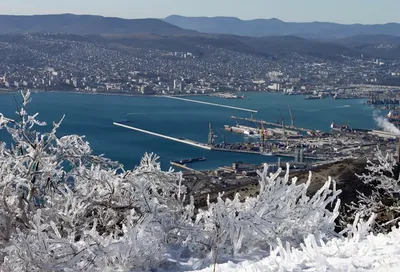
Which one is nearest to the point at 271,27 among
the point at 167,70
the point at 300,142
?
the point at 167,70

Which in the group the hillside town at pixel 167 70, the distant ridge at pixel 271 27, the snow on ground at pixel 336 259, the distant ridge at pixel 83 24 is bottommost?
the distant ridge at pixel 271 27

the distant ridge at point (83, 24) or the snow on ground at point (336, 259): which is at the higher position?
the snow on ground at point (336, 259)

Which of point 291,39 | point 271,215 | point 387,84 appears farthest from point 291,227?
point 291,39

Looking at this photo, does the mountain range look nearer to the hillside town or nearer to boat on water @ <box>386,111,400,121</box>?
the hillside town

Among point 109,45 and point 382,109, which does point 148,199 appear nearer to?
point 382,109

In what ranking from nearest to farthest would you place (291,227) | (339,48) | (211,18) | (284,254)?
1. (284,254)
2. (291,227)
3. (339,48)
4. (211,18)

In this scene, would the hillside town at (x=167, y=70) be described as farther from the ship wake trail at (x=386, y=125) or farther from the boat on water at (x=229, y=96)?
the ship wake trail at (x=386, y=125)

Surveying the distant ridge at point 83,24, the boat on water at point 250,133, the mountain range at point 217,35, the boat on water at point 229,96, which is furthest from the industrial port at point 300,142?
the distant ridge at point 83,24
